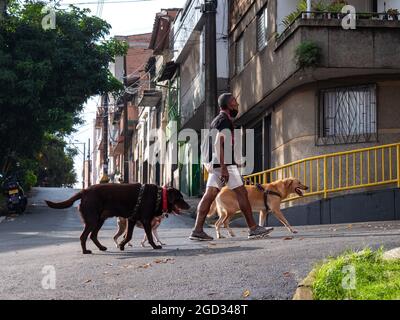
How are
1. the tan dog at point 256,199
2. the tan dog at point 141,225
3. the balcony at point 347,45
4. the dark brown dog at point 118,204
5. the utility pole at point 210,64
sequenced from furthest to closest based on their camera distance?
the utility pole at point 210,64
the balcony at point 347,45
the tan dog at point 256,199
the tan dog at point 141,225
the dark brown dog at point 118,204

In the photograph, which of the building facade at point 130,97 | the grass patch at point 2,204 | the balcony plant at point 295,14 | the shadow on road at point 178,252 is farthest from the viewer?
the building facade at point 130,97

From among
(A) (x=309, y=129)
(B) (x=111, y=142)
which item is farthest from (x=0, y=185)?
(B) (x=111, y=142)

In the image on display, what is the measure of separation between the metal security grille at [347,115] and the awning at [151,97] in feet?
79.4

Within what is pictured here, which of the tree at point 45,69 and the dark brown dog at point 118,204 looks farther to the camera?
the tree at point 45,69

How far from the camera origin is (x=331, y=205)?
16656 mm

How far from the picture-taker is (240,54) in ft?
80.3

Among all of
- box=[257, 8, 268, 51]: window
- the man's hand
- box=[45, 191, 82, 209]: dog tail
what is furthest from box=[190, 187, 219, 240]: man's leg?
box=[257, 8, 268, 51]: window

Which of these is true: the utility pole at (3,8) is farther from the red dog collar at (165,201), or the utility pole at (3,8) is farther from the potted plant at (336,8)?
the red dog collar at (165,201)

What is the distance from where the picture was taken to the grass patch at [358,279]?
6.38 meters

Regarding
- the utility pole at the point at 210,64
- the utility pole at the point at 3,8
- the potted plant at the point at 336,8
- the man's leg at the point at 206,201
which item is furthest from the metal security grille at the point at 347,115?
the utility pole at the point at 3,8

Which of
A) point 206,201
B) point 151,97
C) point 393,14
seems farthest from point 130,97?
point 206,201

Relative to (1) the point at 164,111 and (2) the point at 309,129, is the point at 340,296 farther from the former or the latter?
(1) the point at 164,111

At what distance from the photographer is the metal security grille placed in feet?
58.6

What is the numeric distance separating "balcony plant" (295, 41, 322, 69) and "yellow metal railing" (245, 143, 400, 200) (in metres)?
2.05
